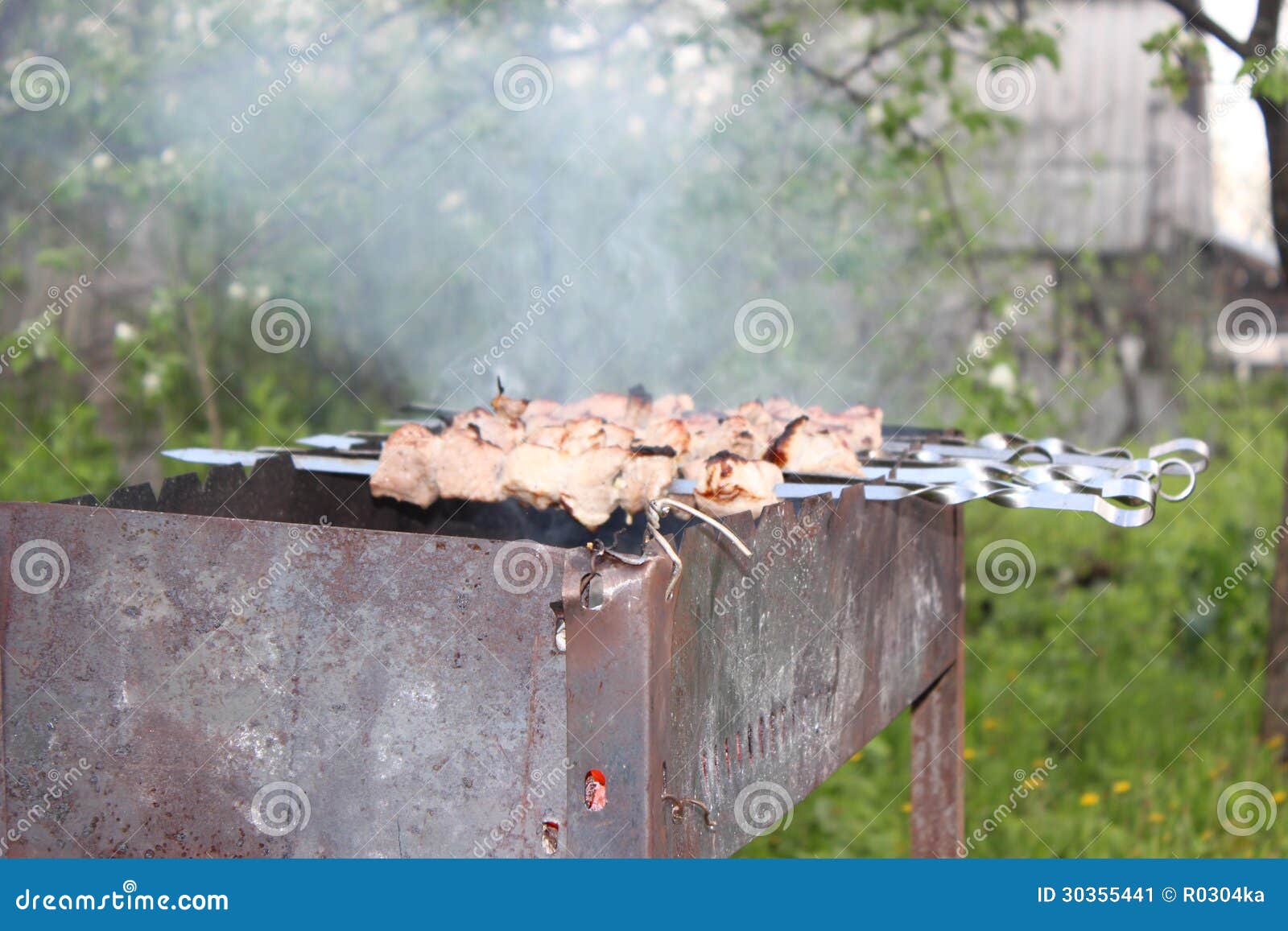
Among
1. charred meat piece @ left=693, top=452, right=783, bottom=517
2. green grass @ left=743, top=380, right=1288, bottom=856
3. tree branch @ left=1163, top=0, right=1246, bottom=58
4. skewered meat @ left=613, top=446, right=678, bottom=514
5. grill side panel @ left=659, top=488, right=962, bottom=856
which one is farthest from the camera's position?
green grass @ left=743, top=380, right=1288, bottom=856

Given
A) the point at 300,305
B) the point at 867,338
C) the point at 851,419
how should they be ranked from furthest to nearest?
1. the point at 867,338
2. the point at 300,305
3. the point at 851,419

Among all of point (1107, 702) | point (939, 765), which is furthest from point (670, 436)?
point (1107, 702)

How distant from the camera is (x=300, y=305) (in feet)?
18.2

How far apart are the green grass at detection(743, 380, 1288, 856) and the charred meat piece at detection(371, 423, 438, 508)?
7.31 ft

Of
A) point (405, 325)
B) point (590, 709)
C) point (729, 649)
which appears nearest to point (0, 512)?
point (590, 709)

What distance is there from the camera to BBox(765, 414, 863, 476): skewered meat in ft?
7.45

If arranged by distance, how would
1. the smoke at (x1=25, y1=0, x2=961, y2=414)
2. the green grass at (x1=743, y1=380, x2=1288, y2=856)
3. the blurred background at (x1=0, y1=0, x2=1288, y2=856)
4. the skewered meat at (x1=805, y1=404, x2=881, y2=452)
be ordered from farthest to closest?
the smoke at (x1=25, y1=0, x2=961, y2=414)
the blurred background at (x1=0, y1=0, x2=1288, y2=856)
the green grass at (x1=743, y1=380, x2=1288, y2=856)
the skewered meat at (x1=805, y1=404, x2=881, y2=452)

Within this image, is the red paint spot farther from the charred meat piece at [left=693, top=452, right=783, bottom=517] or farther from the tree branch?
the tree branch

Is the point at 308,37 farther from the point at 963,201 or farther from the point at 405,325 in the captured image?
the point at 963,201

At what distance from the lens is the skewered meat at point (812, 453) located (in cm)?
227

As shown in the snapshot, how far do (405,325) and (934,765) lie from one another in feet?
13.9

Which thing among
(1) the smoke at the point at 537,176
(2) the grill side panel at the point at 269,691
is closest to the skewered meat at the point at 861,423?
(2) the grill side panel at the point at 269,691

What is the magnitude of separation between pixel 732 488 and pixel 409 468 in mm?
683

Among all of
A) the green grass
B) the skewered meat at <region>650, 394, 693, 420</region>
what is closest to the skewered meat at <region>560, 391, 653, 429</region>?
the skewered meat at <region>650, 394, 693, 420</region>
